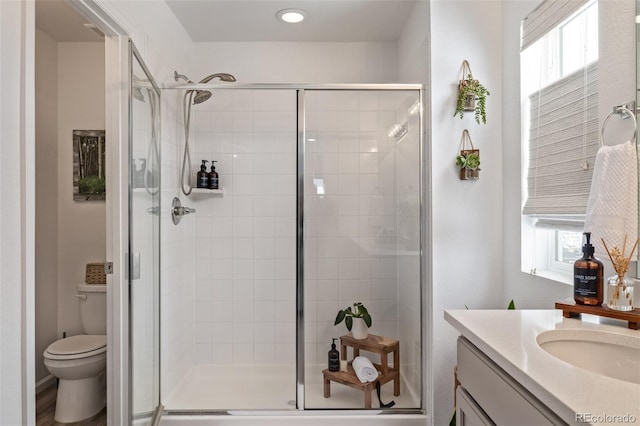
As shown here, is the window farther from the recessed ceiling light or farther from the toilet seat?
the toilet seat

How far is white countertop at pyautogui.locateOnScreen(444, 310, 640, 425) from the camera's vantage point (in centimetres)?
68

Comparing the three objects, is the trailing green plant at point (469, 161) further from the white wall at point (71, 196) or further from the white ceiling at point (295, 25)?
the white wall at point (71, 196)

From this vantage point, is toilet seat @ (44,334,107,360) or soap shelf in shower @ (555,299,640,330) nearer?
soap shelf in shower @ (555,299,640,330)

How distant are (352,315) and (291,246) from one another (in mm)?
734

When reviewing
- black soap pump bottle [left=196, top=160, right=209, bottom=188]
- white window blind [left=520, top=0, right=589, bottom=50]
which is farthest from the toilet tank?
white window blind [left=520, top=0, right=589, bottom=50]

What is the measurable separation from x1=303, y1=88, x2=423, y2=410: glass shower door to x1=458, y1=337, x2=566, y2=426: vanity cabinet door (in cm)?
115

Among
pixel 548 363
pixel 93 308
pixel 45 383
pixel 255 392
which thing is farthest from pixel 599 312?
pixel 45 383

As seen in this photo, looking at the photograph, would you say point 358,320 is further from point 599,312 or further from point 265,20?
point 265,20

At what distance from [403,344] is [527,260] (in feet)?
2.92

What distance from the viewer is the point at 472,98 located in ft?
6.68

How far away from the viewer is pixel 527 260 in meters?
1.95

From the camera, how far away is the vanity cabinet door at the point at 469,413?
1017 millimetres

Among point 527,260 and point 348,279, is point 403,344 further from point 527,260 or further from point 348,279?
point 527,260
